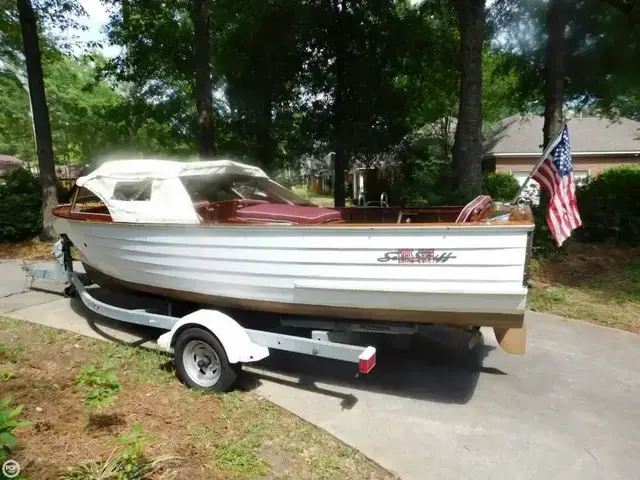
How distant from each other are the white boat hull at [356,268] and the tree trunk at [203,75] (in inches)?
229

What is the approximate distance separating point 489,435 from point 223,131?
37.1 feet

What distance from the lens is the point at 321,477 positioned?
292cm

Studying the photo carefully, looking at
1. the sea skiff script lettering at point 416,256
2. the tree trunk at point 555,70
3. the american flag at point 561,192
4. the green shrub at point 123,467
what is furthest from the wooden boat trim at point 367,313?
the tree trunk at point 555,70

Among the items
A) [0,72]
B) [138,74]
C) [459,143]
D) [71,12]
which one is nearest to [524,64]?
[459,143]

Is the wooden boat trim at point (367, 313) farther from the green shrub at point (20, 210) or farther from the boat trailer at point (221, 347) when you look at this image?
the green shrub at point (20, 210)

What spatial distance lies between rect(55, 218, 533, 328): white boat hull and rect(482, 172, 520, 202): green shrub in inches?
649

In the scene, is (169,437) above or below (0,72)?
below

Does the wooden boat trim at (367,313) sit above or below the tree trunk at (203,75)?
below

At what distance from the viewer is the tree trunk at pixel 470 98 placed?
8523 millimetres

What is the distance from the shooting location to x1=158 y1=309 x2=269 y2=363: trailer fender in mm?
3926

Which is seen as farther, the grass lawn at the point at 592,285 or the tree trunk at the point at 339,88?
the tree trunk at the point at 339,88

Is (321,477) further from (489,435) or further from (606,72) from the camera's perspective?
(606,72)

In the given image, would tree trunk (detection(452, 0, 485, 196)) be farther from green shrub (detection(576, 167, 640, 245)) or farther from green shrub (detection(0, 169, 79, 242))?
green shrub (detection(0, 169, 79, 242))

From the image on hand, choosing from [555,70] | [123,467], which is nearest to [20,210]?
[123,467]
